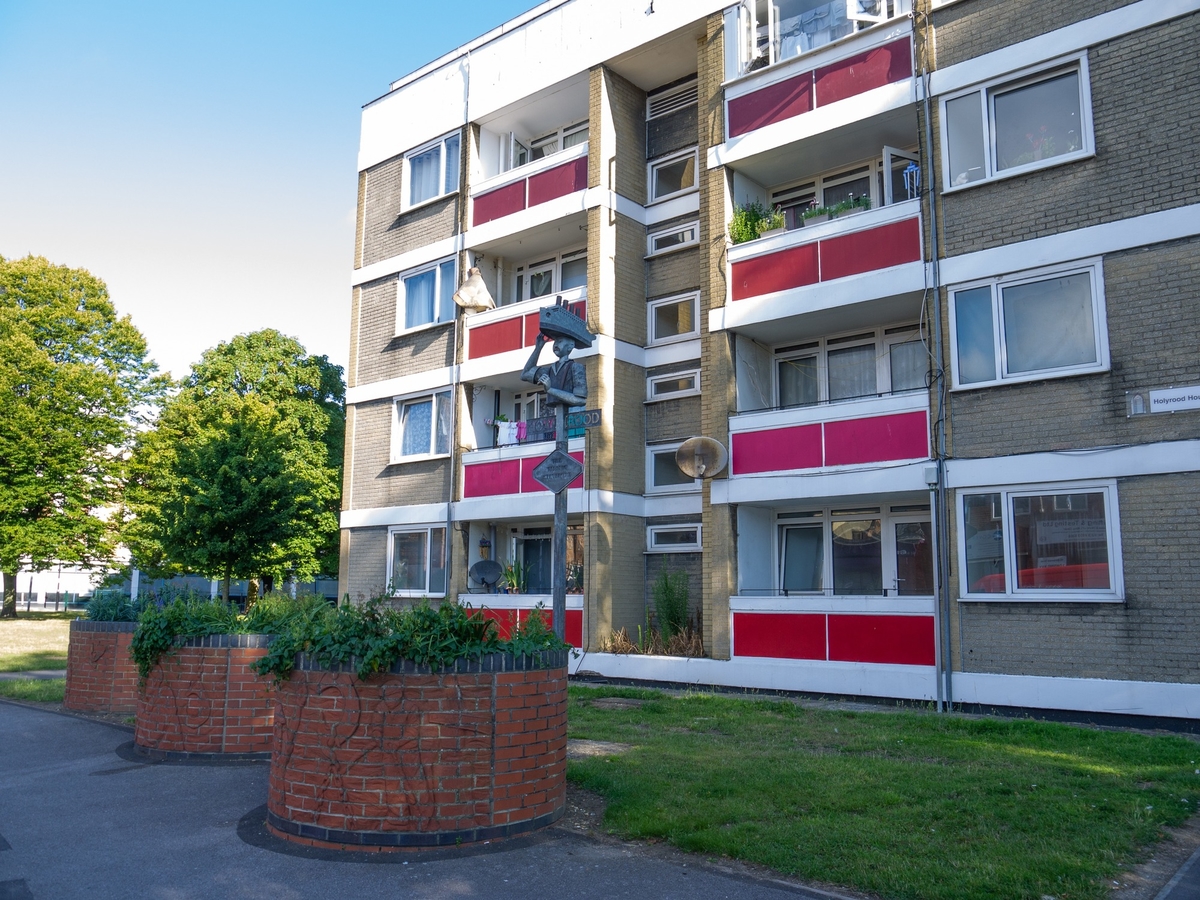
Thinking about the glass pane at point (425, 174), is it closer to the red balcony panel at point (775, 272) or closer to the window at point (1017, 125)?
the red balcony panel at point (775, 272)

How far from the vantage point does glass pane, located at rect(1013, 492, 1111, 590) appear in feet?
Result: 39.6

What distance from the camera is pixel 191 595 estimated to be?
10.3m

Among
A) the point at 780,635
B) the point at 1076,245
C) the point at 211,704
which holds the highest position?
the point at 1076,245

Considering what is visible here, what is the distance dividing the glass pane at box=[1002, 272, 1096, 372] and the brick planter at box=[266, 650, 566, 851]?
9.25 metres

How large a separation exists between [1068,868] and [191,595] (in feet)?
27.8

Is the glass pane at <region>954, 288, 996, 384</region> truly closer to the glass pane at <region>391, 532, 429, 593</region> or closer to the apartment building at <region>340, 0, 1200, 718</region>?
the apartment building at <region>340, 0, 1200, 718</region>

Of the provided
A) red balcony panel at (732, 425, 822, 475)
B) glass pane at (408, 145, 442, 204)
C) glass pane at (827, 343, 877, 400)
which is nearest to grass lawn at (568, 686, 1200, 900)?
red balcony panel at (732, 425, 822, 475)

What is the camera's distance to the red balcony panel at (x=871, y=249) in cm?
1431

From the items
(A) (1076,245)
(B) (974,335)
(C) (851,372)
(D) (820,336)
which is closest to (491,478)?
(D) (820,336)

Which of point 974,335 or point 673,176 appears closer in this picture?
point 974,335

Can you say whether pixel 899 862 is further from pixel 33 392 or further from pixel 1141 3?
pixel 33 392

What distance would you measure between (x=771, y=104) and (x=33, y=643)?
21083 mm

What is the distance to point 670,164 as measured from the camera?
19422mm

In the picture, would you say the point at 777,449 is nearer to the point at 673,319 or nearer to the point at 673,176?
the point at 673,319
